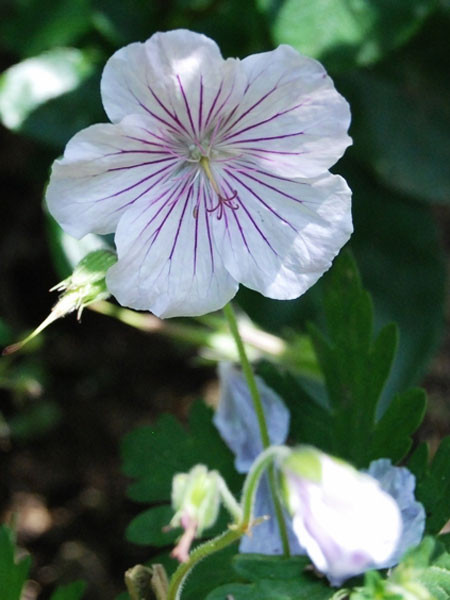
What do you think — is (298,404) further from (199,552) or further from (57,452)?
(57,452)

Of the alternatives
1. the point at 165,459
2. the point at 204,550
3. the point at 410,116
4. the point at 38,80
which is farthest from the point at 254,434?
the point at 410,116

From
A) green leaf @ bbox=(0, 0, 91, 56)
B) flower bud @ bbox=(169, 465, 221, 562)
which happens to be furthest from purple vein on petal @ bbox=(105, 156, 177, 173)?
green leaf @ bbox=(0, 0, 91, 56)

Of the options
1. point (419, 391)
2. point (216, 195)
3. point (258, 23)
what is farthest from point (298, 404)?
point (258, 23)

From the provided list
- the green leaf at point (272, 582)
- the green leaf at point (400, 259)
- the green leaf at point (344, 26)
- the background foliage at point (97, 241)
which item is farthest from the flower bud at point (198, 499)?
the green leaf at point (400, 259)

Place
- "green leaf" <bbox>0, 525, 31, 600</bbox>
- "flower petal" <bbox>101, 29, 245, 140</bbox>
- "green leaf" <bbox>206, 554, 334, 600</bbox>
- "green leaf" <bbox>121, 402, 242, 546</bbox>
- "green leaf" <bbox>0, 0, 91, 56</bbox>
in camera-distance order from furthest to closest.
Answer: "green leaf" <bbox>0, 0, 91, 56</bbox>, "green leaf" <bbox>121, 402, 242, 546</bbox>, "green leaf" <bbox>0, 525, 31, 600</bbox>, "green leaf" <bbox>206, 554, 334, 600</bbox>, "flower petal" <bbox>101, 29, 245, 140</bbox>

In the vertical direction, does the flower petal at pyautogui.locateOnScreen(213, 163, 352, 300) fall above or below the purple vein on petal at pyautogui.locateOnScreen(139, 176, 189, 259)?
below

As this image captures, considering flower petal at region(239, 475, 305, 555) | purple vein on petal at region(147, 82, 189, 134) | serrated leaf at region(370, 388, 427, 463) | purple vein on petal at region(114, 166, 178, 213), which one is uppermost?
purple vein on petal at region(147, 82, 189, 134)

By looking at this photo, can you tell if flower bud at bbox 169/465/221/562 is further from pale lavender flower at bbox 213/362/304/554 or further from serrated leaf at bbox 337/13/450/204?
serrated leaf at bbox 337/13/450/204

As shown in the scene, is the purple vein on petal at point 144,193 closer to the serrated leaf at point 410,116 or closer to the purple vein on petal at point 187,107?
the purple vein on petal at point 187,107
